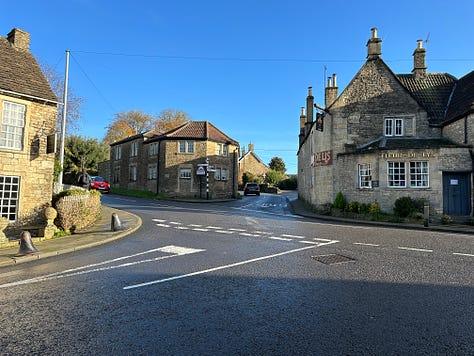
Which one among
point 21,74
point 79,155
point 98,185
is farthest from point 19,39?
point 79,155

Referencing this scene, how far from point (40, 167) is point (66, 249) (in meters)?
5.52

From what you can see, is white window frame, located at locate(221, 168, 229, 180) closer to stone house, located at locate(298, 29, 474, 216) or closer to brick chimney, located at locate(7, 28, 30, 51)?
stone house, located at locate(298, 29, 474, 216)

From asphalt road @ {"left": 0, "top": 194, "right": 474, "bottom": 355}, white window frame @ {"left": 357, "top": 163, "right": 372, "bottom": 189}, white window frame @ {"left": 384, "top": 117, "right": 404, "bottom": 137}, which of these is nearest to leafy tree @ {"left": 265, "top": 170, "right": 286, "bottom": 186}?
white window frame @ {"left": 384, "top": 117, "right": 404, "bottom": 137}

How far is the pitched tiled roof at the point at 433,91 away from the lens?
21.3 meters

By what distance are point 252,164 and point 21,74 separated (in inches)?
2335

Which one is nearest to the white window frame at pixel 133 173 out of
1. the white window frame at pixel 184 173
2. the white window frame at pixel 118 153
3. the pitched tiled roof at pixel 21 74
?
the white window frame at pixel 118 153

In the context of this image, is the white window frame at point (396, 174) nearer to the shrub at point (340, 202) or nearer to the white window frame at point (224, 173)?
the shrub at point (340, 202)

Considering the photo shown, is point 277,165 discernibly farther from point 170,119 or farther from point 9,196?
point 9,196

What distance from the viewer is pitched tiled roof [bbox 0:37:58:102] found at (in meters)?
13.0

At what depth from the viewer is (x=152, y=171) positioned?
38.4 metres

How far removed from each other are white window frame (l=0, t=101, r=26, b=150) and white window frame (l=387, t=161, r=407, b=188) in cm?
1915

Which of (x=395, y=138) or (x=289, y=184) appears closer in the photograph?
(x=395, y=138)

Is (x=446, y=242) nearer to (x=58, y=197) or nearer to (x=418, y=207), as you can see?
(x=418, y=207)

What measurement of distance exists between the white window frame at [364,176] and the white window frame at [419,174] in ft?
7.55
